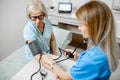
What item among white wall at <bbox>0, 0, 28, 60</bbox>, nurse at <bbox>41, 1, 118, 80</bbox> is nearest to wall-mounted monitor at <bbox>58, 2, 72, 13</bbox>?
white wall at <bbox>0, 0, 28, 60</bbox>

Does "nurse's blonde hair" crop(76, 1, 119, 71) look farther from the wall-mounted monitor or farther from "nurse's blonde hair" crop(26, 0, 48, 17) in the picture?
the wall-mounted monitor

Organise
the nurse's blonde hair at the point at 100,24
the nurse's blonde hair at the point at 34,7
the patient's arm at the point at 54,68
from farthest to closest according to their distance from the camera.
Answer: the nurse's blonde hair at the point at 34,7 → the patient's arm at the point at 54,68 → the nurse's blonde hair at the point at 100,24

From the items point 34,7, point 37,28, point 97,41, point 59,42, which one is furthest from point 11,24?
point 97,41

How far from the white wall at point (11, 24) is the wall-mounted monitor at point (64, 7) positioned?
1.86 ft

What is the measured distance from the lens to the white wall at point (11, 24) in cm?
234

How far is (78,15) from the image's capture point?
36.1 inches

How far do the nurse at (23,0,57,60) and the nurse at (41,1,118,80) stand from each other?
0.48 m

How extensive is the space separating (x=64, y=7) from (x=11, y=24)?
35.5 inches

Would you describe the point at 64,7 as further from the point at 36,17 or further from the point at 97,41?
the point at 97,41

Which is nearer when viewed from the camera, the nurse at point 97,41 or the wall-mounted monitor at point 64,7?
the nurse at point 97,41

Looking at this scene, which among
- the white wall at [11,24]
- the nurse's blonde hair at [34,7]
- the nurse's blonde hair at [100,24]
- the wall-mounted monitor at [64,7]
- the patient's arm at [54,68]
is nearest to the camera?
the nurse's blonde hair at [100,24]

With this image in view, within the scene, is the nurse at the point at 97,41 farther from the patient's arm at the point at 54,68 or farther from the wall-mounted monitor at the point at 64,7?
the wall-mounted monitor at the point at 64,7

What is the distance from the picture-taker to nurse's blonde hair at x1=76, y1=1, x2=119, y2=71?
2.85 feet

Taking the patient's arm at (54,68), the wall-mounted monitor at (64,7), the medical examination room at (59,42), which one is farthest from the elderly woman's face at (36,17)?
the wall-mounted monitor at (64,7)
